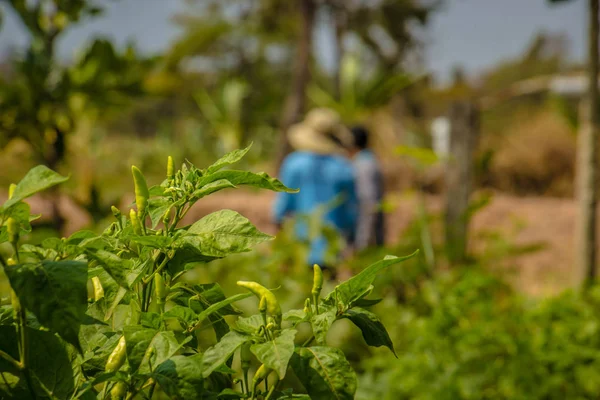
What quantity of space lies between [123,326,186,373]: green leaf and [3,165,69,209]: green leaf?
0.14 metres

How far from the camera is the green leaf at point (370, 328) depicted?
1.98ft

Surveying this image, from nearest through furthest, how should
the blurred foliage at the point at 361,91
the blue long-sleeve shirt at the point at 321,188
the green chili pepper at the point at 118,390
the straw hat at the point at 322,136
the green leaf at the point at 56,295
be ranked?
the green leaf at the point at 56,295, the green chili pepper at the point at 118,390, the blue long-sleeve shirt at the point at 321,188, the straw hat at the point at 322,136, the blurred foliage at the point at 361,91

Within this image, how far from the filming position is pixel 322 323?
0.58 meters

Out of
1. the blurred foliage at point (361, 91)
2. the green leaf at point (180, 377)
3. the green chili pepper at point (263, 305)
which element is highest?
the green chili pepper at point (263, 305)

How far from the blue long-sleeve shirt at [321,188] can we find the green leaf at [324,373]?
123 inches

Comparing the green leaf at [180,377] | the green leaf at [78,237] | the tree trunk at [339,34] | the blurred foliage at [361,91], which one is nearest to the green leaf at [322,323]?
the green leaf at [180,377]

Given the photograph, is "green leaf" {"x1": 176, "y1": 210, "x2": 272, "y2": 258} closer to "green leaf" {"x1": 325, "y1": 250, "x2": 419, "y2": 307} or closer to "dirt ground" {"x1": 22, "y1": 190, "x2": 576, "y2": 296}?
"green leaf" {"x1": 325, "y1": 250, "x2": 419, "y2": 307}

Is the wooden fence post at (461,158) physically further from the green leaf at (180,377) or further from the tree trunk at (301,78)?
the tree trunk at (301,78)

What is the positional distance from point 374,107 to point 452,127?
11248mm

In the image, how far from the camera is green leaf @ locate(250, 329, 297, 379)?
0.53m

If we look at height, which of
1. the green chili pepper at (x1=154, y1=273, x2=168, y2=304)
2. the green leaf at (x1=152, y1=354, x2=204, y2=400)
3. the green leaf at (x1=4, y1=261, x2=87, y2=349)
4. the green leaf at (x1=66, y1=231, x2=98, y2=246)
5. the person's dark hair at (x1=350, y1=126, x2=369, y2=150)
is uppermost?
the green leaf at (x1=66, y1=231, x2=98, y2=246)

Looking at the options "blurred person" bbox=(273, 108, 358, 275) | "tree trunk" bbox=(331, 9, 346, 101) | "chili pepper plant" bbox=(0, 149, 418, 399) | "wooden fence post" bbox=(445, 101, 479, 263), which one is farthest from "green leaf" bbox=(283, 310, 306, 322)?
"tree trunk" bbox=(331, 9, 346, 101)

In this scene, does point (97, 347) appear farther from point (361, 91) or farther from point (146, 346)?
point (361, 91)

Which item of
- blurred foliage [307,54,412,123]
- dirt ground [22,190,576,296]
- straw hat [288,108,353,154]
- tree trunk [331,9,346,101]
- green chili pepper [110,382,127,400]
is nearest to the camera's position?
green chili pepper [110,382,127,400]
